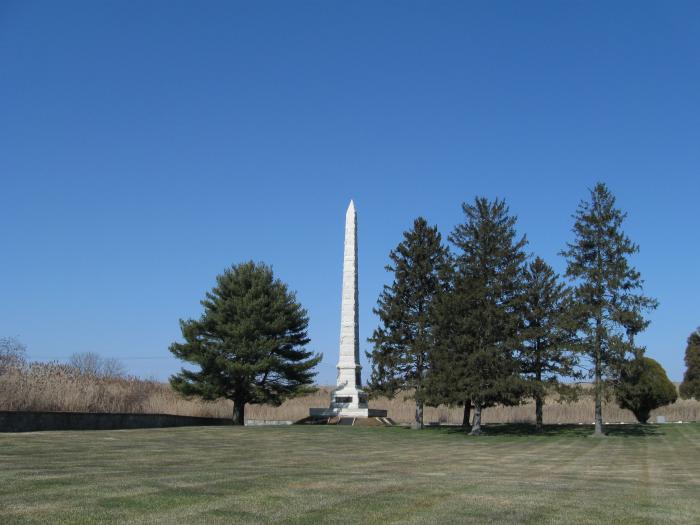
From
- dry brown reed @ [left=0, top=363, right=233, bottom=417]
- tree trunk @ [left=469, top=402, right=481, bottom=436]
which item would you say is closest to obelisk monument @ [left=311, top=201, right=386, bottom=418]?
dry brown reed @ [left=0, top=363, right=233, bottom=417]

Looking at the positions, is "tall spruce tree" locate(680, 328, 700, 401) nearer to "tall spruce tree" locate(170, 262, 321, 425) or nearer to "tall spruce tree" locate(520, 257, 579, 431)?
"tall spruce tree" locate(520, 257, 579, 431)

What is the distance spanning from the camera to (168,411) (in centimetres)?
4025

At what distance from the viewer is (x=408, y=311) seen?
1657 inches

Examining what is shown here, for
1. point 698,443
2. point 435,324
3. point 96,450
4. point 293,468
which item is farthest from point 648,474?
point 435,324

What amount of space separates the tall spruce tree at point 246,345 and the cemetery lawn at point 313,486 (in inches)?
759

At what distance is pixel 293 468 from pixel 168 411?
1107 inches

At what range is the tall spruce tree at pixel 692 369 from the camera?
201ft

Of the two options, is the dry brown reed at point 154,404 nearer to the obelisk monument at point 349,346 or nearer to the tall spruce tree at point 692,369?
the tall spruce tree at point 692,369

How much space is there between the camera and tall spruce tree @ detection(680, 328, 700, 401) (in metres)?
61.4

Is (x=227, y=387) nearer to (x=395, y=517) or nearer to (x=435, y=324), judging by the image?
(x=435, y=324)

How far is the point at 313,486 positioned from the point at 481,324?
25.3 m

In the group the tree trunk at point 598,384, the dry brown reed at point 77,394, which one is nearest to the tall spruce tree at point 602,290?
the tree trunk at point 598,384

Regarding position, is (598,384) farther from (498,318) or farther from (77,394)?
(77,394)

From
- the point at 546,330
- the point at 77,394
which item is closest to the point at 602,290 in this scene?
the point at 546,330
